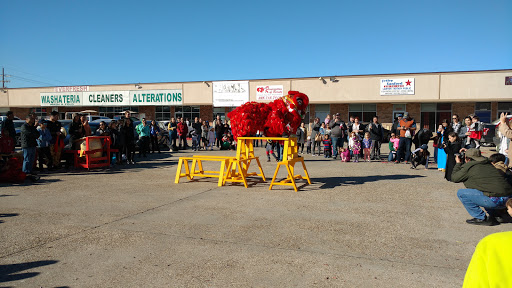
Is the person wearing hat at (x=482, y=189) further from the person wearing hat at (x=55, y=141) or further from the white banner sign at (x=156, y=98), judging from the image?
the white banner sign at (x=156, y=98)

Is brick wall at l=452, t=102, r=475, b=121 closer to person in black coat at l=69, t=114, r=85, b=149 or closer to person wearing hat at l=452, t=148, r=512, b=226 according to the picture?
person wearing hat at l=452, t=148, r=512, b=226

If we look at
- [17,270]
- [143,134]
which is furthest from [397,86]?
[17,270]

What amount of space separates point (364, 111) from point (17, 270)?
28167 millimetres

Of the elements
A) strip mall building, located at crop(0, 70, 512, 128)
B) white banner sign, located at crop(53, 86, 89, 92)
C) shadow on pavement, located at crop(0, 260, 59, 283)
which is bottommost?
shadow on pavement, located at crop(0, 260, 59, 283)

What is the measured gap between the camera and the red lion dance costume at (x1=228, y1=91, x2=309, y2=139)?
29.5ft

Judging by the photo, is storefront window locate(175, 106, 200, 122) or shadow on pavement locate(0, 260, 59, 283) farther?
storefront window locate(175, 106, 200, 122)

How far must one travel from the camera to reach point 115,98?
3584 cm

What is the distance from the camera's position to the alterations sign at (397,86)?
27547 mm

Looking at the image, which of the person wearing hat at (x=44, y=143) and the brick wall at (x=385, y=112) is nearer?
the person wearing hat at (x=44, y=143)

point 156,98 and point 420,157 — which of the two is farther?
point 156,98

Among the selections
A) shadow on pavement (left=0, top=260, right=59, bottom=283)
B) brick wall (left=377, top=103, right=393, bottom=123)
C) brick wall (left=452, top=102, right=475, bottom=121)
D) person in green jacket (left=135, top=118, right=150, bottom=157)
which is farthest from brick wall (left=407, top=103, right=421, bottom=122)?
shadow on pavement (left=0, top=260, right=59, bottom=283)

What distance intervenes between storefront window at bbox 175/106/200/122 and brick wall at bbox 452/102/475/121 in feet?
69.2

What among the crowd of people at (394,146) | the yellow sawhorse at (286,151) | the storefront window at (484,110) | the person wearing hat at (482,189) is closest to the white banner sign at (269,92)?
the crowd of people at (394,146)

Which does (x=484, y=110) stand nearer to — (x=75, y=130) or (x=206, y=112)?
(x=206, y=112)
